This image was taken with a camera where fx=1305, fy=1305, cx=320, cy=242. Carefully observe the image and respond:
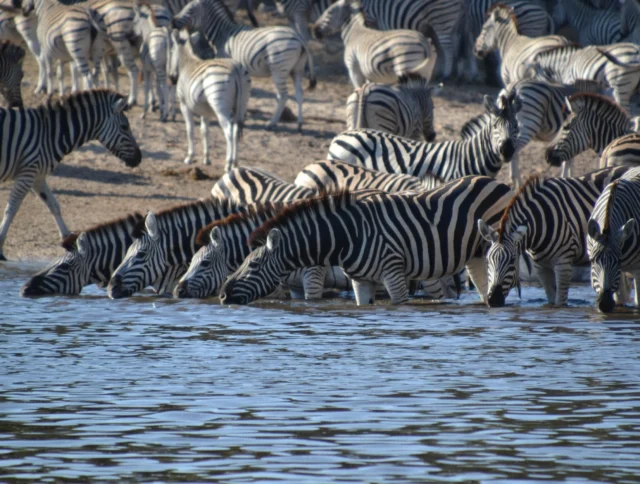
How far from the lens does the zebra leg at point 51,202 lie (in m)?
13.3

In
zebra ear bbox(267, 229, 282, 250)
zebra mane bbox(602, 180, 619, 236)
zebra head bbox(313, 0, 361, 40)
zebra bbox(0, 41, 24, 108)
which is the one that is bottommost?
zebra ear bbox(267, 229, 282, 250)

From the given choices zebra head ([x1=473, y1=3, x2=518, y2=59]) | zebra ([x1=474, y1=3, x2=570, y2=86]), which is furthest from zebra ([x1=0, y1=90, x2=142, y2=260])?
zebra head ([x1=473, y1=3, x2=518, y2=59])

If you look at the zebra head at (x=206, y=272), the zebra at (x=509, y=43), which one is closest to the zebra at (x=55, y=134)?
the zebra head at (x=206, y=272)

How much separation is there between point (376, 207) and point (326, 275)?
173cm

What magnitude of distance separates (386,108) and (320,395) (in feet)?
33.1

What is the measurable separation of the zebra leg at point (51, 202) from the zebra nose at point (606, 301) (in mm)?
6067

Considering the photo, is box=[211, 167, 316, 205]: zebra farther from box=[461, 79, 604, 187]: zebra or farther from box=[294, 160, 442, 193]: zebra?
box=[461, 79, 604, 187]: zebra

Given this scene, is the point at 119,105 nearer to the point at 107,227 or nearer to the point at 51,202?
the point at 51,202

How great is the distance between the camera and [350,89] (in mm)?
21047

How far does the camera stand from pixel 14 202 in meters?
13.1

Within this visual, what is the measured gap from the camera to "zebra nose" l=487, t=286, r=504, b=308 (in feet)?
31.4

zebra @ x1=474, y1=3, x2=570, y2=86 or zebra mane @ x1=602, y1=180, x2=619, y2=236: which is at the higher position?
zebra @ x1=474, y1=3, x2=570, y2=86

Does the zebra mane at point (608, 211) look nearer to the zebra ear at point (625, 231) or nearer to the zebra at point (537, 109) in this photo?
the zebra ear at point (625, 231)

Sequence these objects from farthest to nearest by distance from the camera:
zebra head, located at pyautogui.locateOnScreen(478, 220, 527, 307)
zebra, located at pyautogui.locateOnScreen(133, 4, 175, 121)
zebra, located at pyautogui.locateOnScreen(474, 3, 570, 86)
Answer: zebra, located at pyautogui.locateOnScreen(474, 3, 570, 86)
zebra, located at pyautogui.locateOnScreen(133, 4, 175, 121)
zebra head, located at pyautogui.locateOnScreen(478, 220, 527, 307)
